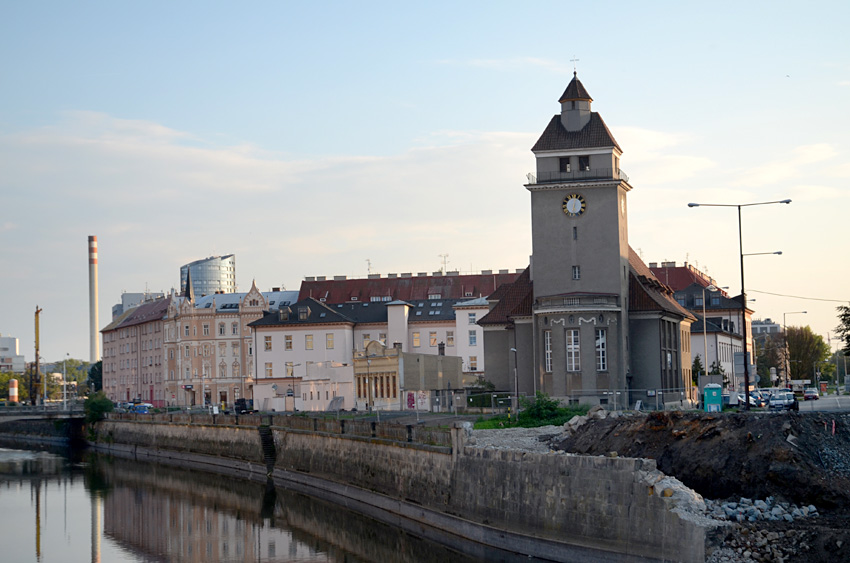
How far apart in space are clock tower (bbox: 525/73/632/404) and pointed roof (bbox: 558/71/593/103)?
0.07m

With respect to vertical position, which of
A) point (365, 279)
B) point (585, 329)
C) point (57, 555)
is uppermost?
point (365, 279)

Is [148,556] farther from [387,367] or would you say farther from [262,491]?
[387,367]

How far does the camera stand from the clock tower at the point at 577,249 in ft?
234

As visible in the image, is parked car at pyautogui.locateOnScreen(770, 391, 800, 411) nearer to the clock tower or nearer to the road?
the road

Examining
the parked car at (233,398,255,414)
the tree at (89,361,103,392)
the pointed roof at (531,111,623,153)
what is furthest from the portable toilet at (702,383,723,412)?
the tree at (89,361,103,392)

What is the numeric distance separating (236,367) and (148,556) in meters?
83.2

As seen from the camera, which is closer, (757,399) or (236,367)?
(757,399)

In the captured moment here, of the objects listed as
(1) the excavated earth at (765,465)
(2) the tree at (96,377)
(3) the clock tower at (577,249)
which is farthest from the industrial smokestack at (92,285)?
(1) the excavated earth at (765,465)

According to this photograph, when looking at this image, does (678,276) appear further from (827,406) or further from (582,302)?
(827,406)

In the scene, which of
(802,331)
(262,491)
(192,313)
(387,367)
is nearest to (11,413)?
(192,313)

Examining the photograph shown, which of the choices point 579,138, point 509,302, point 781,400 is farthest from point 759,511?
point 509,302

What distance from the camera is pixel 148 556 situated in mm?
46125

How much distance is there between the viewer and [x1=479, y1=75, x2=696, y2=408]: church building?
71062mm

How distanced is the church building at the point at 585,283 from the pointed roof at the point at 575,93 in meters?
0.10
